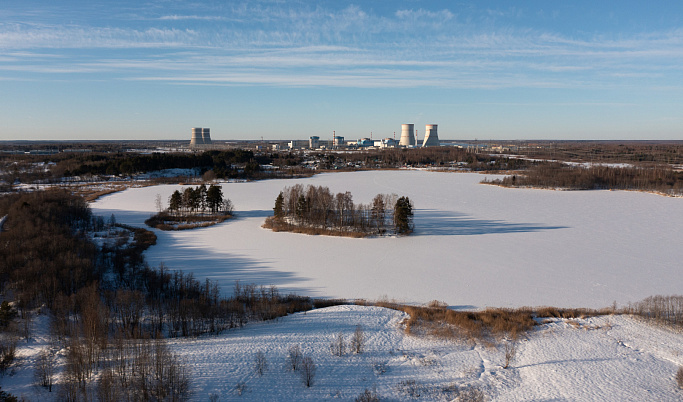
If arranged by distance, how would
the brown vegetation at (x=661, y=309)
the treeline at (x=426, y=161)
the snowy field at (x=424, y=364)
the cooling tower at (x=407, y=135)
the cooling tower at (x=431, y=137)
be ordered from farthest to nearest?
the cooling tower at (x=407, y=135), the cooling tower at (x=431, y=137), the treeline at (x=426, y=161), the brown vegetation at (x=661, y=309), the snowy field at (x=424, y=364)

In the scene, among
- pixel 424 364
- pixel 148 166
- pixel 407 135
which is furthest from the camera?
pixel 407 135

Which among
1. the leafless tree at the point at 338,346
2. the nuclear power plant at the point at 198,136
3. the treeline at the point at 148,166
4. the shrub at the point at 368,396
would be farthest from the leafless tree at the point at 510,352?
the nuclear power plant at the point at 198,136

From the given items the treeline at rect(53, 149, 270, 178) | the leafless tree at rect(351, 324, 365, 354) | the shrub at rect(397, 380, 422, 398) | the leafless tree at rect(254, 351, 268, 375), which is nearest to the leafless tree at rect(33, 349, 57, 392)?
the leafless tree at rect(254, 351, 268, 375)

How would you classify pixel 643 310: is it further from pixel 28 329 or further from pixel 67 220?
pixel 67 220

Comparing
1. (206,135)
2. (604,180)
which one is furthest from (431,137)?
(206,135)

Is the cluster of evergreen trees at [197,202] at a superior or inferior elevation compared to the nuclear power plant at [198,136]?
inferior

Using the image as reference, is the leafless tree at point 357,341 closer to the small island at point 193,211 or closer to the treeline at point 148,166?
the small island at point 193,211

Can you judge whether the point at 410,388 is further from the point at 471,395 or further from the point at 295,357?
the point at 295,357
